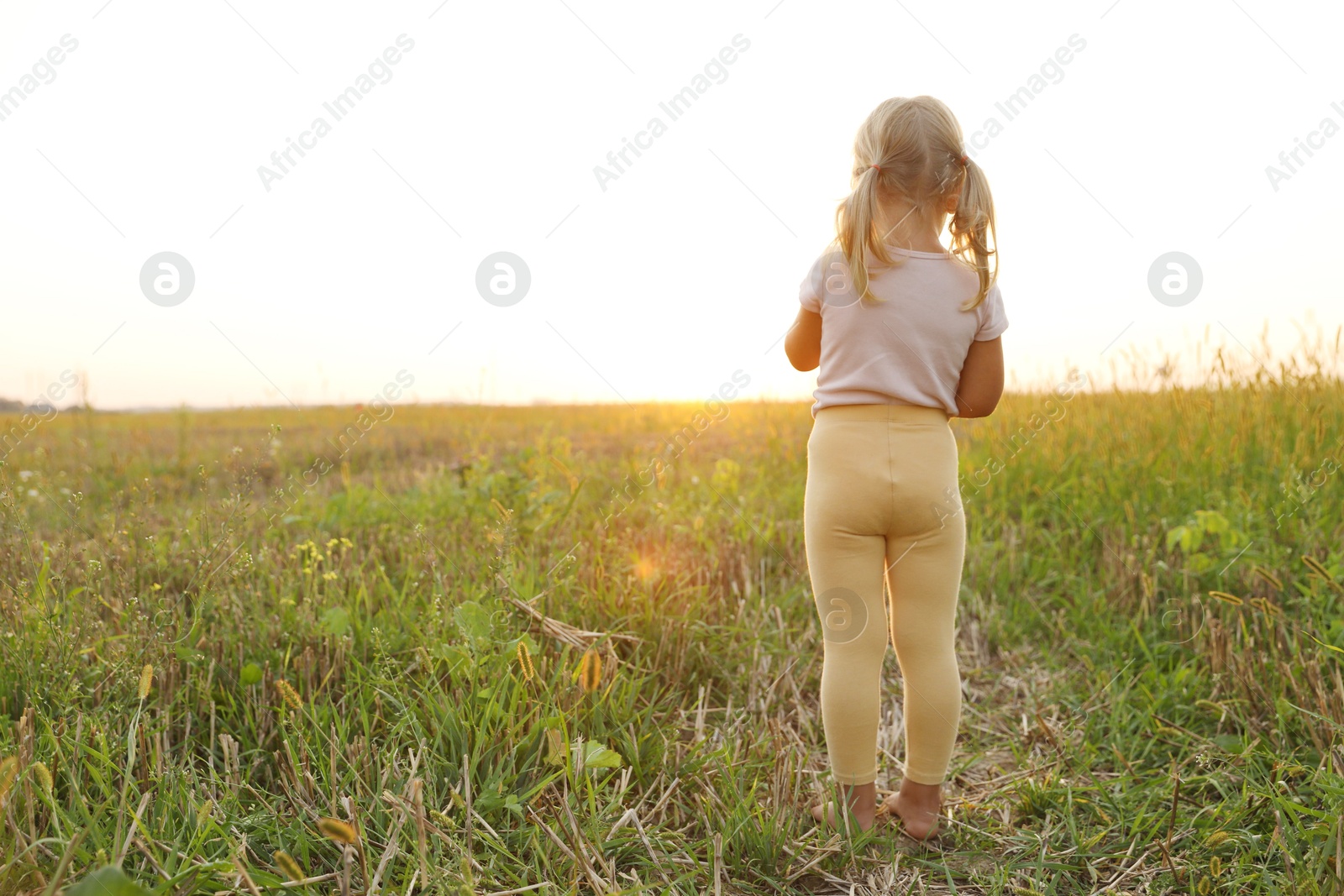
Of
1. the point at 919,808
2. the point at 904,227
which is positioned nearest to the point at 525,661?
the point at 919,808

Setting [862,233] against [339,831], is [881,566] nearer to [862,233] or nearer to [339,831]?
[862,233]

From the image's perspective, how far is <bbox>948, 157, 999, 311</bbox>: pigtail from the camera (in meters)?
2.01

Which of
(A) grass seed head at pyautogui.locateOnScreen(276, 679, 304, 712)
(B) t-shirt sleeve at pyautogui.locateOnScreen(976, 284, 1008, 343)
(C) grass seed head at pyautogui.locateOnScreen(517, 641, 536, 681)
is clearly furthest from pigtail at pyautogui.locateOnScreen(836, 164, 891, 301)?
(A) grass seed head at pyautogui.locateOnScreen(276, 679, 304, 712)

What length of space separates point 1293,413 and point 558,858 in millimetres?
4515

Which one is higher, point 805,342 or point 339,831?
point 805,342

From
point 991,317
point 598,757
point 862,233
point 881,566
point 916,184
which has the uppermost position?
point 916,184

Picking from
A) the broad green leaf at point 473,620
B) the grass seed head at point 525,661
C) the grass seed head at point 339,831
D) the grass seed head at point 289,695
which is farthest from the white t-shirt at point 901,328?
the grass seed head at point 289,695

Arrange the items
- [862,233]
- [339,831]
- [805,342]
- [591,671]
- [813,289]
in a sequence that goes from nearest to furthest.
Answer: [339,831] < [862,233] < [813,289] < [805,342] < [591,671]

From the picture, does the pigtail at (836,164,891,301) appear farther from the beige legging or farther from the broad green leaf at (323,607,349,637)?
the broad green leaf at (323,607,349,637)

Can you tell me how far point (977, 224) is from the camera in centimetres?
202

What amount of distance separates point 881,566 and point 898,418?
0.40 meters

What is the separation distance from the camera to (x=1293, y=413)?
4082mm

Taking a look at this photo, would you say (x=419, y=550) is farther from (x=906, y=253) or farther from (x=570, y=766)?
(x=906, y=253)

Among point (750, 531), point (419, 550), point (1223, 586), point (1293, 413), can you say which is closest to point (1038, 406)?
point (1293, 413)
